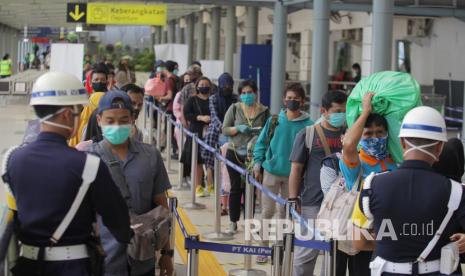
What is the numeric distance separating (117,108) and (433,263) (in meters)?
2.15

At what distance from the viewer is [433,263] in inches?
165

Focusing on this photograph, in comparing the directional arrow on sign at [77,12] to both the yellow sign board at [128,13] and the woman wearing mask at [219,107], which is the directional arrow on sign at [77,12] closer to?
the yellow sign board at [128,13]

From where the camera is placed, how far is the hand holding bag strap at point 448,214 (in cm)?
412

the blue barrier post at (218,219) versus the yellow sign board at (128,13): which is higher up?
the yellow sign board at (128,13)

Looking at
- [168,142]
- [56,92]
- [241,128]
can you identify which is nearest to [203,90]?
[168,142]

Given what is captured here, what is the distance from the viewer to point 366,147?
17.0 feet

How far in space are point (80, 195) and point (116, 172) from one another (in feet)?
3.05

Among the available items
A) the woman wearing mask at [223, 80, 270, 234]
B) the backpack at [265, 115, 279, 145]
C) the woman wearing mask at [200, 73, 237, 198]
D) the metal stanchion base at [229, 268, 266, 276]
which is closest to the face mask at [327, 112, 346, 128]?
the backpack at [265, 115, 279, 145]

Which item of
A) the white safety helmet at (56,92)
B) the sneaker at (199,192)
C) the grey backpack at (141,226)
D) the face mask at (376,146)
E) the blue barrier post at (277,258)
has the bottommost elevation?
the sneaker at (199,192)

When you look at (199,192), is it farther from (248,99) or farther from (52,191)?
(52,191)

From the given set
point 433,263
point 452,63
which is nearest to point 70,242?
point 433,263

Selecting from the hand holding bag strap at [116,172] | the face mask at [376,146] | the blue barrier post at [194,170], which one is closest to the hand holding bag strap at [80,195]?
the hand holding bag strap at [116,172]

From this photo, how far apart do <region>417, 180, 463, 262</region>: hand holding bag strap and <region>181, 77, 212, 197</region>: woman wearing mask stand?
8371 mm

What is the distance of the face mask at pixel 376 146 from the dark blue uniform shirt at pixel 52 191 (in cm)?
171
